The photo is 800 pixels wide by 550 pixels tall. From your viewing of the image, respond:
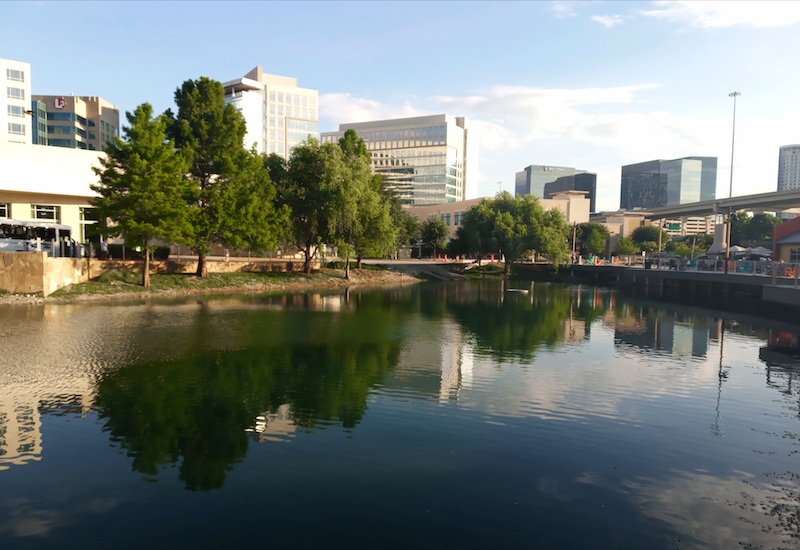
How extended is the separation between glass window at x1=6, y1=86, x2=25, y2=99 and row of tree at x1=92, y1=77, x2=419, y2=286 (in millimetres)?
78118

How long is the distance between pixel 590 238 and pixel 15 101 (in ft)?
464

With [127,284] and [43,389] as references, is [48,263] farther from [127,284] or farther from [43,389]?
[43,389]

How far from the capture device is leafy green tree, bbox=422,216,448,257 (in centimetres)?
11212

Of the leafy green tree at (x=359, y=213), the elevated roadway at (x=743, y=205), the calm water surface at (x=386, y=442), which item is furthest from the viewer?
the elevated roadway at (x=743, y=205)

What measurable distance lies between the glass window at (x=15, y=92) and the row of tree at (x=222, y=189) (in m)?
78.1

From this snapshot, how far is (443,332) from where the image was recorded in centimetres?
3269

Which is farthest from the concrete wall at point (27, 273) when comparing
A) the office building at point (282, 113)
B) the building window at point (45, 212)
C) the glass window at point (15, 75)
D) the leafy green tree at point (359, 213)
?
the office building at point (282, 113)

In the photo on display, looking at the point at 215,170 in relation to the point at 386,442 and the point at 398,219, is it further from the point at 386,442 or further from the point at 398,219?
the point at 386,442

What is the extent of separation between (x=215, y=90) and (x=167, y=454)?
160 feet

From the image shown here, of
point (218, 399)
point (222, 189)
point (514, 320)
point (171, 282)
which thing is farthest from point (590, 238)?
point (218, 399)

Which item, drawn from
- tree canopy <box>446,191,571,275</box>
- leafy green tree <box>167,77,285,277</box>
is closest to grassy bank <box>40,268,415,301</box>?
leafy green tree <box>167,77,285,277</box>

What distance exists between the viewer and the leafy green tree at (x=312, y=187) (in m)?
61.2

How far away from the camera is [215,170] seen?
53344mm

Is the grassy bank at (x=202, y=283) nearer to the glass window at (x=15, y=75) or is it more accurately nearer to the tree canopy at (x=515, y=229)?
the tree canopy at (x=515, y=229)
